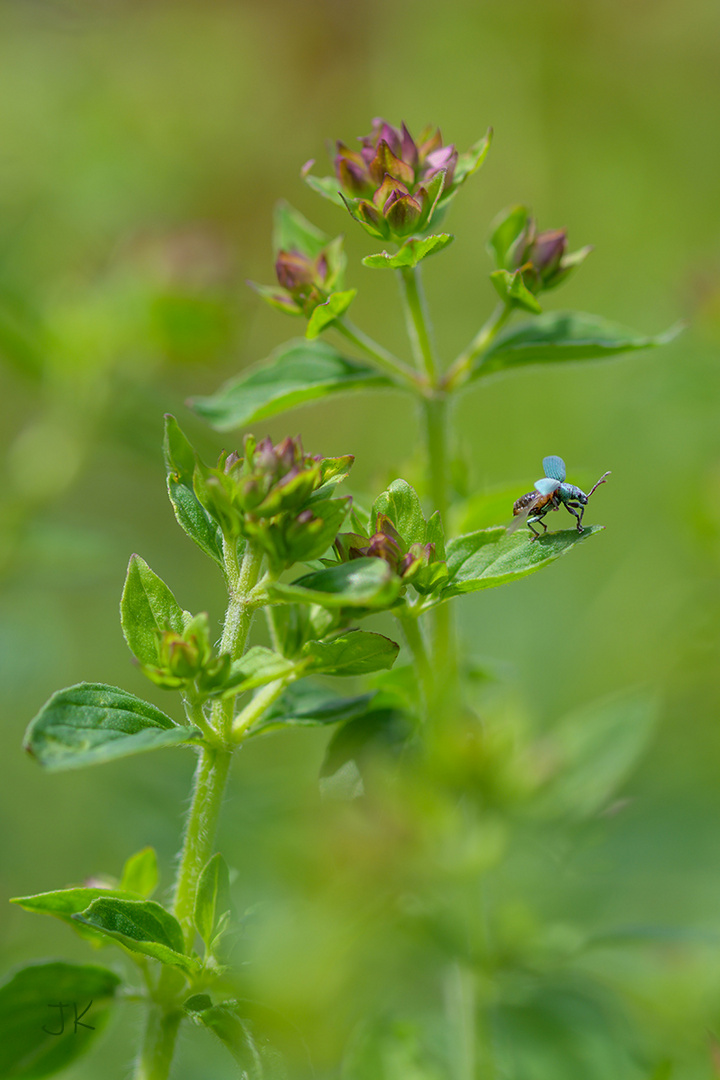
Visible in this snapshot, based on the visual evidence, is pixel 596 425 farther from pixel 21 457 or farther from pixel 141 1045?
pixel 141 1045

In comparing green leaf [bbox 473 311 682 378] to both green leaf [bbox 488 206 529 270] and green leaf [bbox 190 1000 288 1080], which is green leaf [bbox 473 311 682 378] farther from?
green leaf [bbox 190 1000 288 1080]

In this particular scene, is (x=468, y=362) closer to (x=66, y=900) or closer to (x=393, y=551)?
(x=393, y=551)

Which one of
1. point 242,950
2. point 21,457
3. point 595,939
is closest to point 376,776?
point 242,950

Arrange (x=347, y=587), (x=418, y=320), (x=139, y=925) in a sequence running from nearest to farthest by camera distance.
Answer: (x=347, y=587), (x=139, y=925), (x=418, y=320)

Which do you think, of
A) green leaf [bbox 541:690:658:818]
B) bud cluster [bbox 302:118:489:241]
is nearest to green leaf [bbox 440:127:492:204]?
bud cluster [bbox 302:118:489:241]

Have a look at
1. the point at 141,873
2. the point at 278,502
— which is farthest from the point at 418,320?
the point at 141,873

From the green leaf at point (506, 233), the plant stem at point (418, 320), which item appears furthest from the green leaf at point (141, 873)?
the green leaf at point (506, 233)
